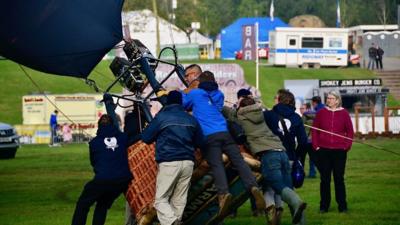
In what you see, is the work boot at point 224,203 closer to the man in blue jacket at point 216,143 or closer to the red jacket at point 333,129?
the man in blue jacket at point 216,143

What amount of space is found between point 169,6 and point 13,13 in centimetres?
7838

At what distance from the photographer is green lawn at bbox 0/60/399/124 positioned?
58.1 metres

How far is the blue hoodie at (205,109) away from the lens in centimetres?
1202

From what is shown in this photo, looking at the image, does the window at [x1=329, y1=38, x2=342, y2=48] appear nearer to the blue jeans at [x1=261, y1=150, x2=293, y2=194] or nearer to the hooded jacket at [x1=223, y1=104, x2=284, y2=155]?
the hooded jacket at [x1=223, y1=104, x2=284, y2=155]

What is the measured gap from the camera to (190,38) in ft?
280

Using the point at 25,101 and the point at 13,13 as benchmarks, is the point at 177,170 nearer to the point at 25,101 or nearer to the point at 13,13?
the point at 13,13

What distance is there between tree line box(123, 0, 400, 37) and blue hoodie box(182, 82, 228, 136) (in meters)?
68.4

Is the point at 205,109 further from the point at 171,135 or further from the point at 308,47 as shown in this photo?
the point at 308,47

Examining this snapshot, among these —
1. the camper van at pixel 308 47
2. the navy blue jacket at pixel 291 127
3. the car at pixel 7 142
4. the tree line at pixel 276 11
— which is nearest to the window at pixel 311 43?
the camper van at pixel 308 47

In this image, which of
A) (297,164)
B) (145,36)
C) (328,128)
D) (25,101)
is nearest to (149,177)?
(297,164)

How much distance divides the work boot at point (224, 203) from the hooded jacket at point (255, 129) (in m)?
1.14

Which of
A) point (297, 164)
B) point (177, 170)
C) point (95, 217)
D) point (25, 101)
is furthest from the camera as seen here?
point (25, 101)

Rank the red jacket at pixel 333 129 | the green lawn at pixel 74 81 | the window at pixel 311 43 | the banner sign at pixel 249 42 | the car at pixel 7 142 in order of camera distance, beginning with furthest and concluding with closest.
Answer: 1. the banner sign at pixel 249 42
2. the window at pixel 311 43
3. the green lawn at pixel 74 81
4. the car at pixel 7 142
5. the red jacket at pixel 333 129

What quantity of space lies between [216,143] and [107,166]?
4.31ft
